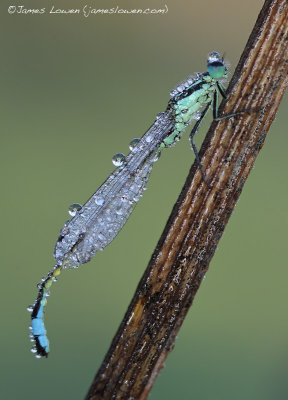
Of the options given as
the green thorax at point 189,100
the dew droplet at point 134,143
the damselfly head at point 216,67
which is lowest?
the dew droplet at point 134,143

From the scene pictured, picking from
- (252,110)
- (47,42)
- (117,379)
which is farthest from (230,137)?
(47,42)

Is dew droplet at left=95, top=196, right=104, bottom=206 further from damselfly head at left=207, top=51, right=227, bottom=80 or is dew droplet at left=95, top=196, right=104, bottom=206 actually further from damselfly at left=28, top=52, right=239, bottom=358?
damselfly head at left=207, top=51, right=227, bottom=80

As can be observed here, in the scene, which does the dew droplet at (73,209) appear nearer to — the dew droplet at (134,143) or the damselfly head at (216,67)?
the dew droplet at (134,143)

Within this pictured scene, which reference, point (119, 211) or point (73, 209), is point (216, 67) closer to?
point (119, 211)

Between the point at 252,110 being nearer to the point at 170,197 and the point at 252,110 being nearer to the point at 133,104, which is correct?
the point at 170,197

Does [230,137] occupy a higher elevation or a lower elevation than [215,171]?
higher

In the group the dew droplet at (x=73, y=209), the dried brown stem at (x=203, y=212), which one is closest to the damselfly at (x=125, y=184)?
the dew droplet at (x=73, y=209)

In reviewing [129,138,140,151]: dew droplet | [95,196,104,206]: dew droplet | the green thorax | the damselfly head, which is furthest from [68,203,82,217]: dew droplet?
the damselfly head
